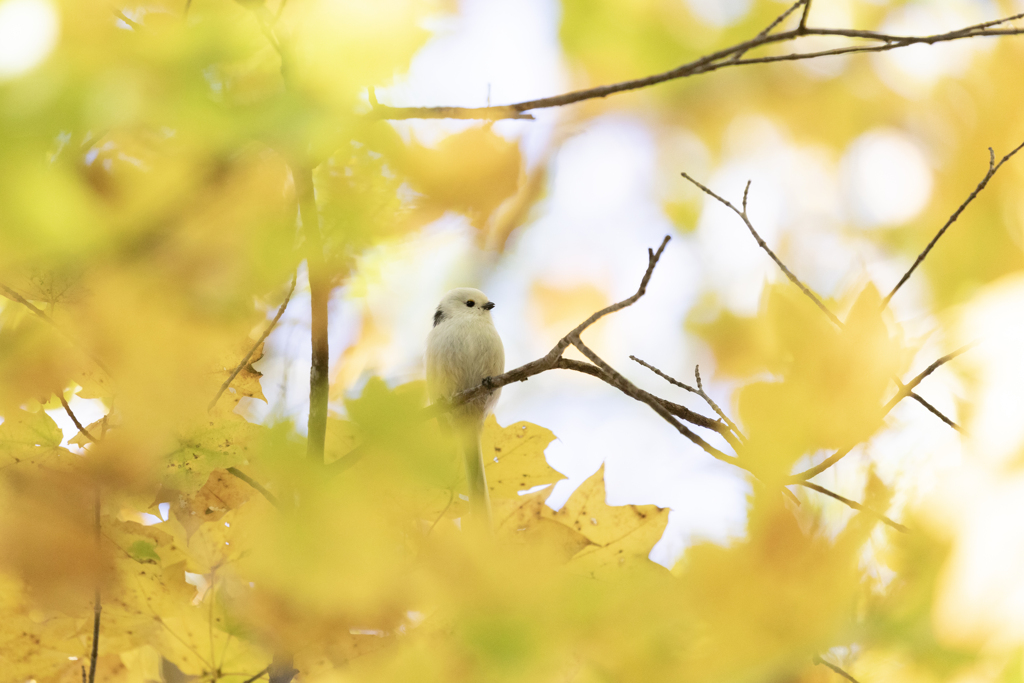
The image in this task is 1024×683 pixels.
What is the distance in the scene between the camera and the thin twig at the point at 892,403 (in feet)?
3.24

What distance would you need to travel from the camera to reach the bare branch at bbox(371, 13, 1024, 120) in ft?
3.92

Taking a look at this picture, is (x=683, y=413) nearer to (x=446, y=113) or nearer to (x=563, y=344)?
(x=563, y=344)

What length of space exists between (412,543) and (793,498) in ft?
1.93

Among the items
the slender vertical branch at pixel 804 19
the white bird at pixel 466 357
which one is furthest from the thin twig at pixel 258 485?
the white bird at pixel 466 357

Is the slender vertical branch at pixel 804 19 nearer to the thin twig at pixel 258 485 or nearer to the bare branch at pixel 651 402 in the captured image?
the bare branch at pixel 651 402

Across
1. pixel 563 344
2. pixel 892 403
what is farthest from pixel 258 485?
pixel 892 403

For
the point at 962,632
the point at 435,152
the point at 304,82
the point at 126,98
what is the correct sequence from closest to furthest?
the point at 962,632 → the point at 126,98 → the point at 304,82 → the point at 435,152

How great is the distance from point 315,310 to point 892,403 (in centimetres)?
110

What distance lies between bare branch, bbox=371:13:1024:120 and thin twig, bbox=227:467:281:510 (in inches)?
26.9

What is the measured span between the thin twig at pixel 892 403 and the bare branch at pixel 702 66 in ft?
1.81

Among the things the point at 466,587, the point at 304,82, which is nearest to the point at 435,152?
the point at 304,82

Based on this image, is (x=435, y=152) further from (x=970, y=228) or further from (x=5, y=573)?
(x=970, y=228)

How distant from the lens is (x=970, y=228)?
6.60 feet

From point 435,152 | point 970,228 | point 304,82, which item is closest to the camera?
point 304,82
